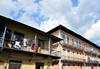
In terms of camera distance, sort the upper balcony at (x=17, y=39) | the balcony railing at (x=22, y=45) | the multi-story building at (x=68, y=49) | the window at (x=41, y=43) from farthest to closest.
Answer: the multi-story building at (x=68, y=49), the window at (x=41, y=43), the balcony railing at (x=22, y=45), the upper balcony at (x=17, y=39)

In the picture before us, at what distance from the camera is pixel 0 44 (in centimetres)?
907

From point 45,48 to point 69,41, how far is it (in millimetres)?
10391

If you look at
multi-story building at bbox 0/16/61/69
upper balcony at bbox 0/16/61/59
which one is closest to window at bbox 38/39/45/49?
upper balcony at bbox 0/16/61/59

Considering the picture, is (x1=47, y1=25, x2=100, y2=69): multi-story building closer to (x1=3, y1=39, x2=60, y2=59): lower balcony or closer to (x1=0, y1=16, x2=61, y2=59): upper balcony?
(x1=0, y1=16, x2=61, y2=59): upper balcony

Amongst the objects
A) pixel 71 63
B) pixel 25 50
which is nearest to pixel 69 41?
pixel 71 63

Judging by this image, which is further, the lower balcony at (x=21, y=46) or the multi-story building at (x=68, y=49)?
the multi-story building at (x=68, y=49)

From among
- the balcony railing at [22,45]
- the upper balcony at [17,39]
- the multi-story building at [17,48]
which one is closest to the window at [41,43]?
the upper balcony at [17,39]

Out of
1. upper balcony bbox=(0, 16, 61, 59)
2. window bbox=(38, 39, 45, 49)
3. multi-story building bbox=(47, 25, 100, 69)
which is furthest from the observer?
multi-story building bbox=(47, 25, 100, 69)

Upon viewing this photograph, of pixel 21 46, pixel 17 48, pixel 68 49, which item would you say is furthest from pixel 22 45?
pixel 68 49

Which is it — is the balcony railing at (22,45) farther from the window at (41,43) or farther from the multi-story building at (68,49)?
the multi-story building at (68,49)

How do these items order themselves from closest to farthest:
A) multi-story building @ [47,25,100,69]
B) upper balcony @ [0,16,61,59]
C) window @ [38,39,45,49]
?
upper balcony @ [0,16,61,59]
window @ [38,39,45,49]
multi-story building @ [47,25,100,69]

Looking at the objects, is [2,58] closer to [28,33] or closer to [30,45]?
[30,45]

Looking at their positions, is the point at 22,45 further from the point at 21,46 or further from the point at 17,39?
the point at 17,39

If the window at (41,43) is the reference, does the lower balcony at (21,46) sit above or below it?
below
